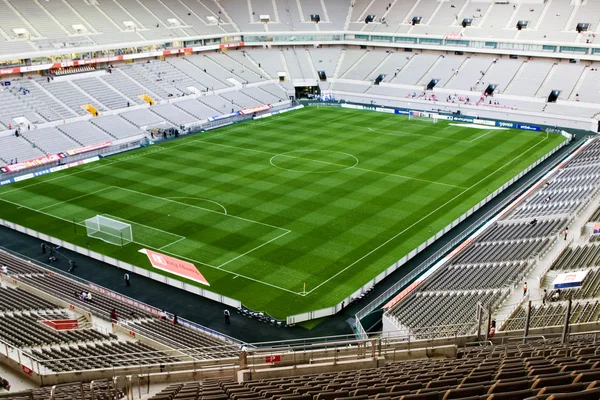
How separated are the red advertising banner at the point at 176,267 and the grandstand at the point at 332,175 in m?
0.71

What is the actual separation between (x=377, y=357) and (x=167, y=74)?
62.9 metres

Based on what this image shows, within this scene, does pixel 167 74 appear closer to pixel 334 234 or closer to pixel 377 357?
pixel 334 234

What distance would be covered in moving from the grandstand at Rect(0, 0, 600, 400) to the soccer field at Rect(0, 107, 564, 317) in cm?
113

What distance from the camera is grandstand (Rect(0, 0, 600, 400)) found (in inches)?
587

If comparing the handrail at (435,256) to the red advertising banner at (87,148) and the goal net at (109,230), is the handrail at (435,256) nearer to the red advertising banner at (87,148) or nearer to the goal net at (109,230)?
the goal net at (109,230)

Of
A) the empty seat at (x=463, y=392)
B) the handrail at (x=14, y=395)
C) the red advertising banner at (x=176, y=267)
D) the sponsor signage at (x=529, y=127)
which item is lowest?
the red advertising banner at (x=176, y=267)

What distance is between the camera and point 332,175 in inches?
1825

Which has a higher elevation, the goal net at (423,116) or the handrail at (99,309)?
the goal net at (423,116)

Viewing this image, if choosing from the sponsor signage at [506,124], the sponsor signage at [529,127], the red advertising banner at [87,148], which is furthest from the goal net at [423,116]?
the red advertising banner at [87,148]

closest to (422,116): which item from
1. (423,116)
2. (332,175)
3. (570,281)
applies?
(423,116)

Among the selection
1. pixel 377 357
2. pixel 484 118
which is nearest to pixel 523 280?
pixel 377 357

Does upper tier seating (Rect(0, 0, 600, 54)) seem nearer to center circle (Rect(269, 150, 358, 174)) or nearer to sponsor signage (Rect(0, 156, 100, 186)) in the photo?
sponsor signage (Rect(0, 156, 100, 186))

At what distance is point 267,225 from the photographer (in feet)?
120

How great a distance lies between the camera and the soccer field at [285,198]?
31453mm
